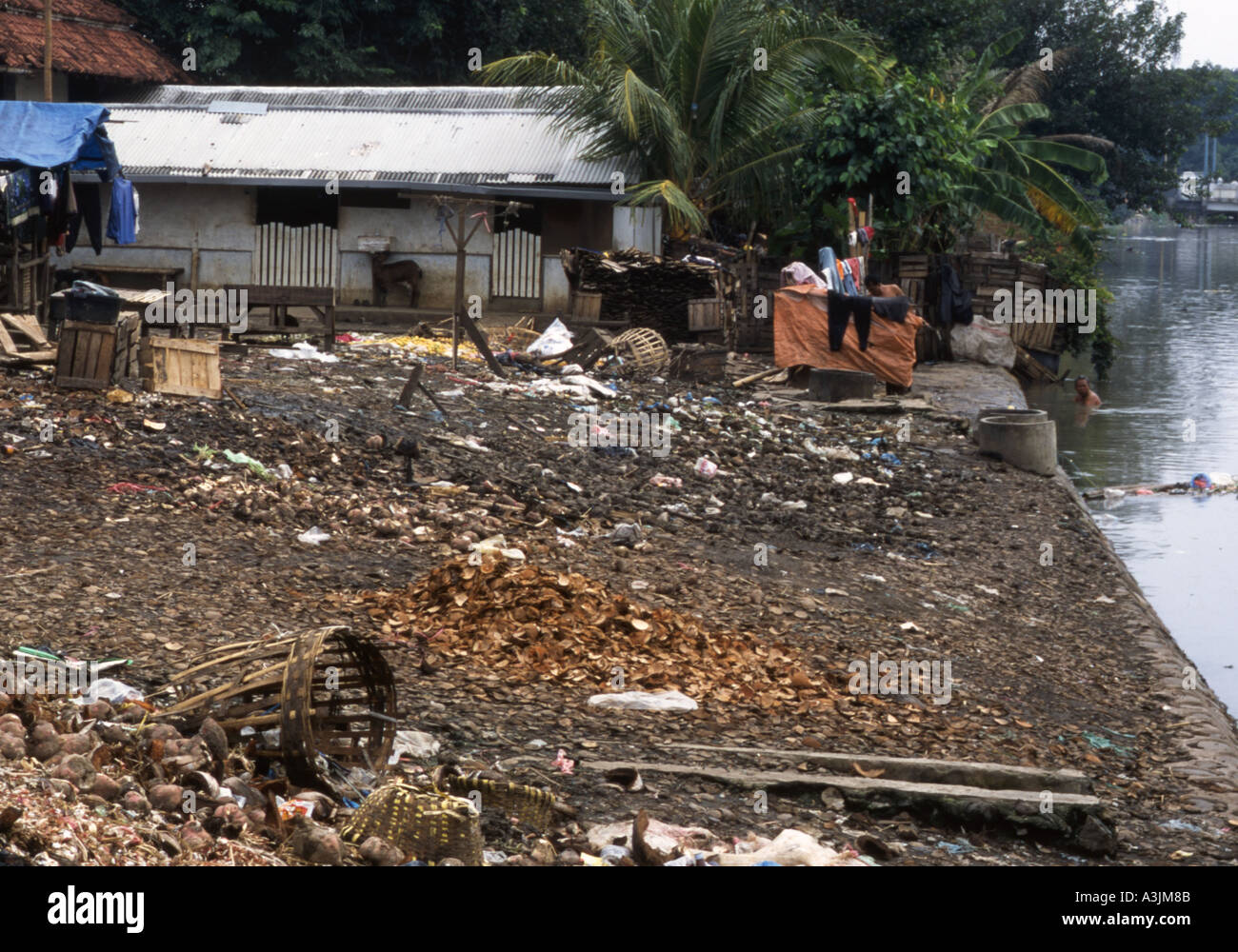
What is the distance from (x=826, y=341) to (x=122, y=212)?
8.56m

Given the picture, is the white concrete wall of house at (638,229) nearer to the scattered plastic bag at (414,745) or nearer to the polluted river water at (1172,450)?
the polluted river water at (1172,450)

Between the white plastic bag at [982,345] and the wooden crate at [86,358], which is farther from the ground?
the white plastic bag at [982,345]

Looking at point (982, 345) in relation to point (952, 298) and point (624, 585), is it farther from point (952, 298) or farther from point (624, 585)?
point (624, 585)

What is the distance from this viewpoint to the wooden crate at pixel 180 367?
11.3 metres

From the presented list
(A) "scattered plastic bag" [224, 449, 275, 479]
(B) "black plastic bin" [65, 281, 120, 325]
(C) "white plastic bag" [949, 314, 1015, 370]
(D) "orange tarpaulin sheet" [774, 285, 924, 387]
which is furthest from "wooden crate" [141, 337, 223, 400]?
(C) "white plastic bag" [949, 314, 1015, 370]

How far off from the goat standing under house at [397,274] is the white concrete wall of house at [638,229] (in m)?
3.03

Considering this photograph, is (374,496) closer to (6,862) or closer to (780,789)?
(780,789)

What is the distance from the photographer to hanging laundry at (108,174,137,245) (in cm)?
1589

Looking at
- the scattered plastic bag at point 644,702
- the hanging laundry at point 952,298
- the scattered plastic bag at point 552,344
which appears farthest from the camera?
the hanging laundry at point 952,298

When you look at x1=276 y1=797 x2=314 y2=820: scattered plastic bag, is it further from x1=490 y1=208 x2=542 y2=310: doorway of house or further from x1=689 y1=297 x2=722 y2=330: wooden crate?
x1=490 y1=208 x2=542 y2=310: doorway of house

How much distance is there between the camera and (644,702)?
6.59 meters

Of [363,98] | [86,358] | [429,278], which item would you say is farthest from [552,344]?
[363,98]

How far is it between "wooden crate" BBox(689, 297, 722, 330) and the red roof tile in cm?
1264

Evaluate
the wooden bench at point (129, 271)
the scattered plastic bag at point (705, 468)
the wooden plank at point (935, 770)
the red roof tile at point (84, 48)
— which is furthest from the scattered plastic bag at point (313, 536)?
the red roof tile at point (84, 48)
